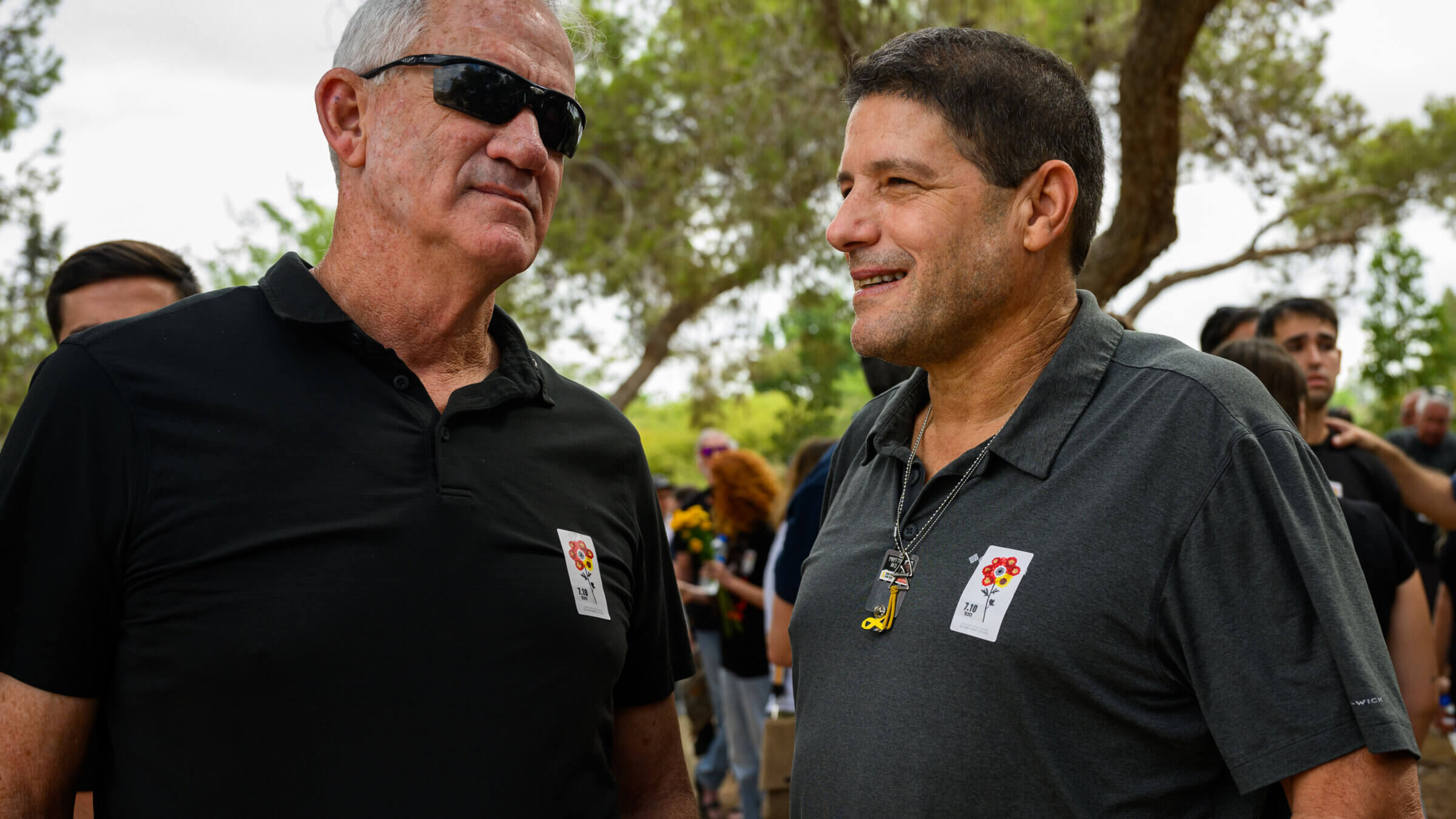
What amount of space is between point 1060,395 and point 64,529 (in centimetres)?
166

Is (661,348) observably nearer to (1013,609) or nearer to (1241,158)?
(1241,158)

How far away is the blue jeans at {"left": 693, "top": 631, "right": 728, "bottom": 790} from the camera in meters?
7.63

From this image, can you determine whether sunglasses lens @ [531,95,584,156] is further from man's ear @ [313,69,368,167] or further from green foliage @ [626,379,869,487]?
green foliage @ [626,379,869,487]

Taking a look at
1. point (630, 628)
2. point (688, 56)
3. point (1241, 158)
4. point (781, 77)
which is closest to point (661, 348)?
point (688, 56)

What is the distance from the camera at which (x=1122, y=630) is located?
1.69 meters

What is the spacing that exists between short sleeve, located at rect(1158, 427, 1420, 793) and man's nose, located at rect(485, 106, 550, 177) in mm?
1417

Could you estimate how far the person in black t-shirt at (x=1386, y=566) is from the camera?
3668 mm

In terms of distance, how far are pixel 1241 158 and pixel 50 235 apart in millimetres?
23523

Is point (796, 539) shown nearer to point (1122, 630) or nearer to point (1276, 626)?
point (1122, 630)

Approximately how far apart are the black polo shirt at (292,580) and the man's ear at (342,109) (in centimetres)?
30

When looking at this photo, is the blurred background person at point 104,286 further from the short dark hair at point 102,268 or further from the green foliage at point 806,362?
the green foliage at point 806,362

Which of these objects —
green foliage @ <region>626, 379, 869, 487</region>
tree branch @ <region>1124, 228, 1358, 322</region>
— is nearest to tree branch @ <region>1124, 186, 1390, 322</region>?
tree branch @ <region>1124, 228, 1358, 322</region>

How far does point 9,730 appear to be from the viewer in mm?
1680

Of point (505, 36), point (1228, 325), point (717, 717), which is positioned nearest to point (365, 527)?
point (505, 36)
